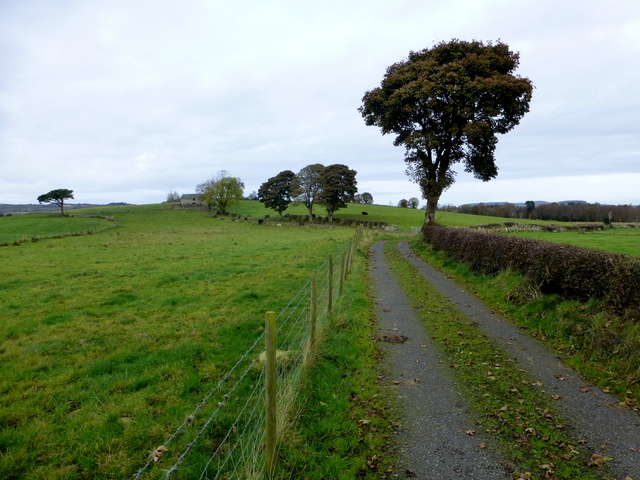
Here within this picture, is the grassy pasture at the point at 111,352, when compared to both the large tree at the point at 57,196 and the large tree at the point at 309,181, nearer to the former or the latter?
the large tree at the point at 309,181

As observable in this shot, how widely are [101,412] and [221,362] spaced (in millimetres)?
2287

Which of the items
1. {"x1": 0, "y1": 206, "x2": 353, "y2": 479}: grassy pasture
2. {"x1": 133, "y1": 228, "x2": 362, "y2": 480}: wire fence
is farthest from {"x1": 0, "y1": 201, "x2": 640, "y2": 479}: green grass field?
{"x1": 133, "y1": 228, "x2": 362, "y2": 480}: wire fence

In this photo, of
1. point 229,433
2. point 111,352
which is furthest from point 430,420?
point 111,352

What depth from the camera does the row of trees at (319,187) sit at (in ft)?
218

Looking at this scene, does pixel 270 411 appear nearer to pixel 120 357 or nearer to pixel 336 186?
pixel 120 357

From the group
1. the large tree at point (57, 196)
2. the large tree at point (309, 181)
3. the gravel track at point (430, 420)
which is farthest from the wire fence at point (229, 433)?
the large tree at point (57, 196)

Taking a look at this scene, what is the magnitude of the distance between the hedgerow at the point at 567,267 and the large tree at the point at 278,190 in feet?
210

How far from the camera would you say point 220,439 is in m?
5.14

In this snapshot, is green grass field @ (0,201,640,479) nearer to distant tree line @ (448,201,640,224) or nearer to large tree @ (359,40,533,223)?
large tree @ (359,40,533,223)

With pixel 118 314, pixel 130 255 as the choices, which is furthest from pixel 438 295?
pixel 130 255

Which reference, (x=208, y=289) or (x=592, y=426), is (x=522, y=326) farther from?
(x=208, y=289)

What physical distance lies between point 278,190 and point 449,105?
5473 centimetres

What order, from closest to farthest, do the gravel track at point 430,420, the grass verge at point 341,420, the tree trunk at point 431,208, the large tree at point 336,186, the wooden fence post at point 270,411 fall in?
the wooden fence post at point 270,411 → the gravel track at point 430,420 → the grass verge at point 341,420 → the tree trunk at point 431,208 → the large tree at point 336,186

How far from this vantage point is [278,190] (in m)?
77.1
